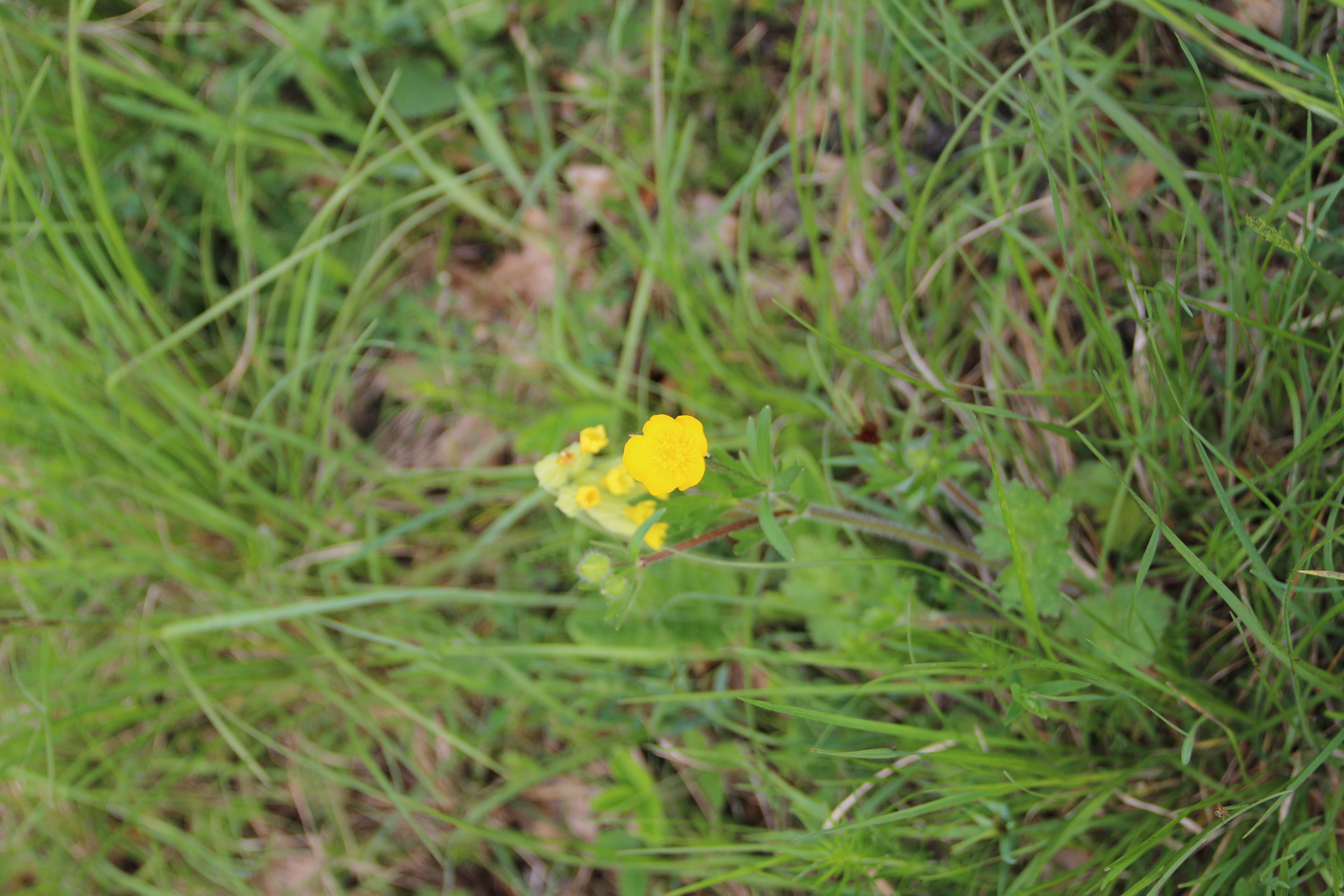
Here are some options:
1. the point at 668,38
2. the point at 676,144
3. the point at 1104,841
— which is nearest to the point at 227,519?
the point at 676,144

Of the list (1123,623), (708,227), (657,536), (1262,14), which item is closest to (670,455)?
(657,536)

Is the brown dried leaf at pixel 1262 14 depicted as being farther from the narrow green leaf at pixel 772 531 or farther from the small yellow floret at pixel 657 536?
the small yellow floret at pixel 657 536

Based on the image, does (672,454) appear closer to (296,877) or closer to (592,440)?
(592,440)

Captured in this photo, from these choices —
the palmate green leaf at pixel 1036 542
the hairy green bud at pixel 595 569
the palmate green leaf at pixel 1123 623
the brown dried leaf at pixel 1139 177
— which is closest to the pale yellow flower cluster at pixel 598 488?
the hairy green bud at pixel 595 569

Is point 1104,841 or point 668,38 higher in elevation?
point 668,38

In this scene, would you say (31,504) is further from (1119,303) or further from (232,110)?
(1119,303)

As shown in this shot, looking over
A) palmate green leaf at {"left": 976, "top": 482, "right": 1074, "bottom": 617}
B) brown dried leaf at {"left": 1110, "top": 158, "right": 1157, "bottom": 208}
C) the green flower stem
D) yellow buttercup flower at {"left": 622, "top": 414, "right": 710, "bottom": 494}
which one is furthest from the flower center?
brown dried leaf at {"left": 1110, "top": 158, "right": 1157, "bottom": 208}
